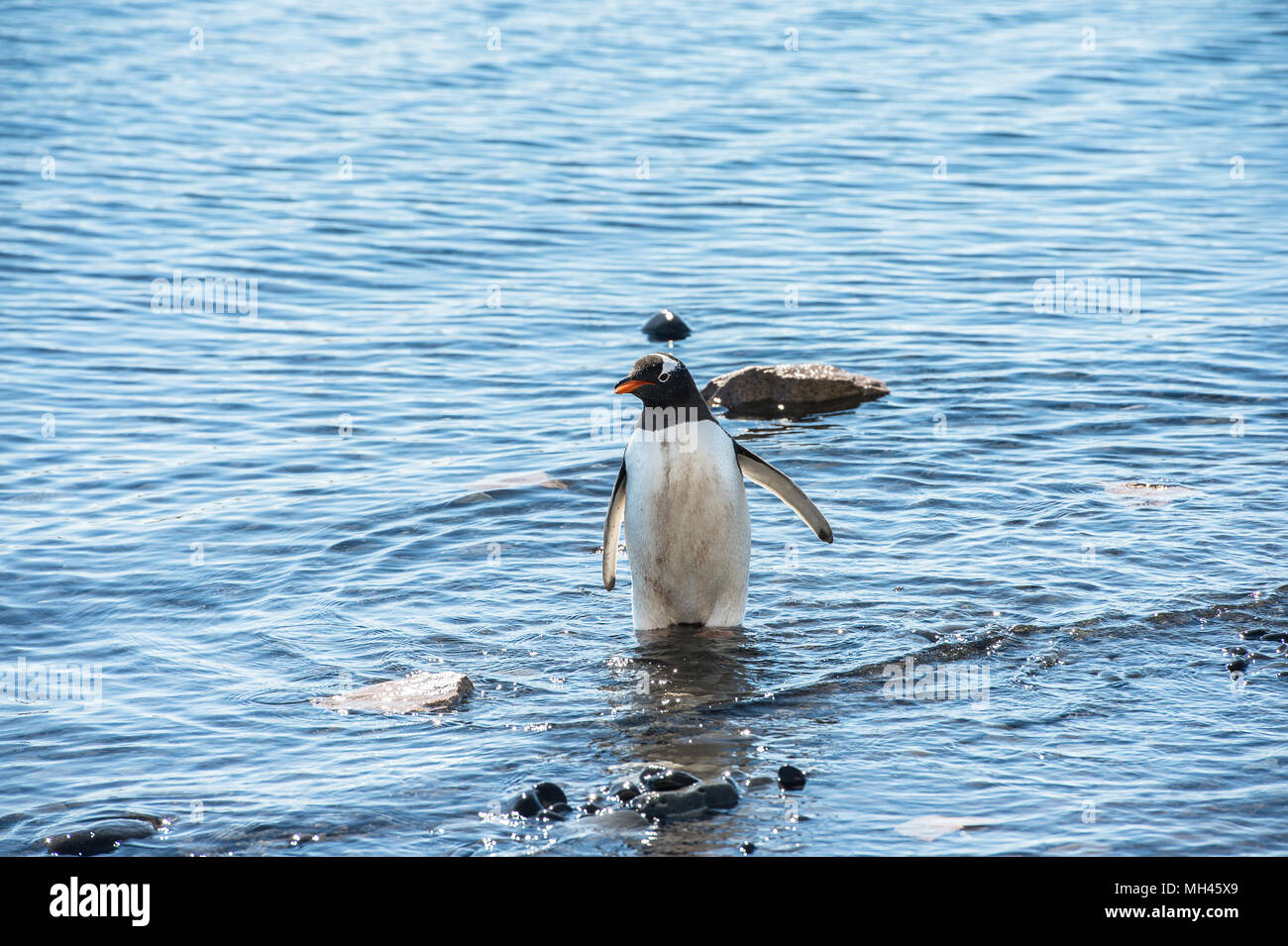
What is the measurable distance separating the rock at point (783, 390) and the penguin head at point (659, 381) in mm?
4022

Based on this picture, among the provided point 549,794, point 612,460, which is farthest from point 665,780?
point 612,460

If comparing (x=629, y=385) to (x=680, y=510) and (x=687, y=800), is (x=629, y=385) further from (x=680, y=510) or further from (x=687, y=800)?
(x=687, y=800)

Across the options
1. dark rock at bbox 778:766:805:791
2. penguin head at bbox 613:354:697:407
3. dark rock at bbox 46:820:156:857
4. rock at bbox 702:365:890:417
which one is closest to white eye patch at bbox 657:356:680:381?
penguin head at bbox 613:354:697:407

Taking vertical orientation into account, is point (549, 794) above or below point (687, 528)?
below

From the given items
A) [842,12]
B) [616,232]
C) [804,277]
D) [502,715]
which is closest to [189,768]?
[502,715]

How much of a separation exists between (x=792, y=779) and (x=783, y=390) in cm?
610

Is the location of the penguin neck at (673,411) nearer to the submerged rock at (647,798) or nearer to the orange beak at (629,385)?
the orange beak at (629,385)

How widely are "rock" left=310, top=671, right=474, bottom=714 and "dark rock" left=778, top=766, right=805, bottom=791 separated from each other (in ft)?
5.30

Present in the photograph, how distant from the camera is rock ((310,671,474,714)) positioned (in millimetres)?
6426

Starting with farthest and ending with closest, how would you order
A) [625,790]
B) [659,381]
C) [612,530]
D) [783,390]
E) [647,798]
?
[783,390] < [612,530] < [659,381] < [625,790] < [647,798]

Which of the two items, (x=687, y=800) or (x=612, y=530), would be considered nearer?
(x=687, y=800)

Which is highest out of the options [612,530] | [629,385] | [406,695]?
[629,385]

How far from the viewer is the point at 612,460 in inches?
404

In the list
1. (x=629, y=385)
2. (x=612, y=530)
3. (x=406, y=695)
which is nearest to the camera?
(x=406, y=695)
